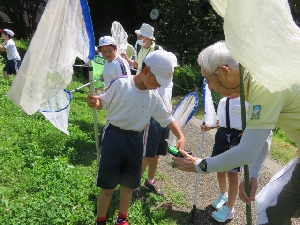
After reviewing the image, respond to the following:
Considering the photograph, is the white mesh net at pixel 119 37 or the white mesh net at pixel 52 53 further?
the white mesh net at pixel 119 37

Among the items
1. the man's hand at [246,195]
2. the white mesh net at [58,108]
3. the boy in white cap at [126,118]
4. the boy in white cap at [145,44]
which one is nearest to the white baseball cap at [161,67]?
the boy in white cap at [126,118]

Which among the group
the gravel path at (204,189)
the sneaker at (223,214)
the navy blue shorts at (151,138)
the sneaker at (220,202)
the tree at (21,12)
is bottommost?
the tree at (21,12)

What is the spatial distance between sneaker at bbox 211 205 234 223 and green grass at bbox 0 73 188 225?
0.36 metres

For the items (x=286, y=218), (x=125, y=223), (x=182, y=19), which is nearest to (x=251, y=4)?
(x=286, y=218)

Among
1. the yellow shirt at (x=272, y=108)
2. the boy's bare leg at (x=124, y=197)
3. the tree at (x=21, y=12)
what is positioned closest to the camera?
the yellow shirt at (x=272, y=108)

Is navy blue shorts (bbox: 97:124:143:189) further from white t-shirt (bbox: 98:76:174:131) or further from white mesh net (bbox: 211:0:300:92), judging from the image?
white mesh net (bbox: 211:0:300:92)

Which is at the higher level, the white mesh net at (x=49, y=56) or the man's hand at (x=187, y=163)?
the white mesh net at (x=49, y=56)

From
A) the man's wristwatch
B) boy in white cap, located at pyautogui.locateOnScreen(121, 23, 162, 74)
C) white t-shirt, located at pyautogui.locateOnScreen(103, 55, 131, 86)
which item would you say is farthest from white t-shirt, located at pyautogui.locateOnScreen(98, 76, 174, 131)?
boy in white cap, located at pyautogui.locateOnScreen(121, 23, 162, 74)

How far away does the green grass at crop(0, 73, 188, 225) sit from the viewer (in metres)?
3.34

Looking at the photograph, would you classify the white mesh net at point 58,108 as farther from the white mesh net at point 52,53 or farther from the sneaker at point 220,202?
the sneaker at point 220,202

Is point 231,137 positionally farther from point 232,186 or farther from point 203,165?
point 203,165

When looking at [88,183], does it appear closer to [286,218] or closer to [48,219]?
[48,219]

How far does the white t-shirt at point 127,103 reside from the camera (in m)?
3.00

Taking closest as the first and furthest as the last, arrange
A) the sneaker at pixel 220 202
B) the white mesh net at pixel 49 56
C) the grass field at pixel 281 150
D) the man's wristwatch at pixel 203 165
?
the man's wristwatch at pixel 203 165, the white mesh net at pixel 49 56, the sneaker at pixel 220 202, the grass field at pixel 281 150
